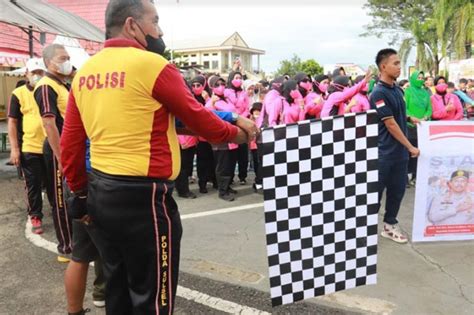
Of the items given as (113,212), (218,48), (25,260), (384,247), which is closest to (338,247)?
(113,212)

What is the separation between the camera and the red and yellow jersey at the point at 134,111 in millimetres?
1937

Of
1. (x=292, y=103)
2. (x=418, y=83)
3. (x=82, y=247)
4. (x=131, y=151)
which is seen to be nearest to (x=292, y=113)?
(x=292, y=103)

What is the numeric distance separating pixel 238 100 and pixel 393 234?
348 cm

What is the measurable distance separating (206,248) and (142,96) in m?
2.88

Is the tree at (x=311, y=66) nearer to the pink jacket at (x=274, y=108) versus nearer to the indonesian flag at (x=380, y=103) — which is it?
the pink jacket at (x=274, y=108)

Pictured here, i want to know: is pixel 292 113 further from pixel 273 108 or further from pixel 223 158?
pixel 223 158

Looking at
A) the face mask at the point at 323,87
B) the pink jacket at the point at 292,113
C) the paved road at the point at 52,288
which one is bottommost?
the paved road at the point at 52,288

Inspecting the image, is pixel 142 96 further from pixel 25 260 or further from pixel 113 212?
pixel 25 260

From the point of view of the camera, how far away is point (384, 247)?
443cm

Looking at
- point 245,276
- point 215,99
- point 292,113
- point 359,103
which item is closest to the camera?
point 245,276

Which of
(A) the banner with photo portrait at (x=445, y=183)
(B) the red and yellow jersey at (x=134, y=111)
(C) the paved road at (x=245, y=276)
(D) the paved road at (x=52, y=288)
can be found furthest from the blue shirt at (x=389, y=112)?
(B) the red and yellow jersey at (x=134, y=111)

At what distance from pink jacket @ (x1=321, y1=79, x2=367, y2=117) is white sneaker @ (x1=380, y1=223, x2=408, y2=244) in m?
1.96

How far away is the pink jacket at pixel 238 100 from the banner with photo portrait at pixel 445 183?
341 centimetres

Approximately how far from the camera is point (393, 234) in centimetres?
462
